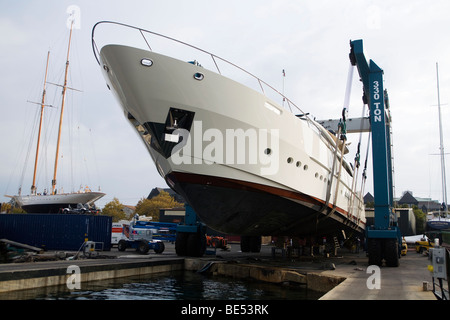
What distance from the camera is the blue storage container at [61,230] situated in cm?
1639

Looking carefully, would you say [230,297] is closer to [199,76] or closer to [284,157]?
[284,157]

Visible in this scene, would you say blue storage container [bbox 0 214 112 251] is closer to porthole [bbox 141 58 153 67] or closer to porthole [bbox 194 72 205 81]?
porthole [bbox 141 58 153 67]

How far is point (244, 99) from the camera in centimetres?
837

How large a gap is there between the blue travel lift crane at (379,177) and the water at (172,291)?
306 centimetres

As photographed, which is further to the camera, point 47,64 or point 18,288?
point 47,64

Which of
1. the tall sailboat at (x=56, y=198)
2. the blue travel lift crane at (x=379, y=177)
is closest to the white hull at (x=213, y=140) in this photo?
the blue travel lift crane at (x=379, y=177)

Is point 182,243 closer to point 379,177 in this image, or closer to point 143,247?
point 143,247

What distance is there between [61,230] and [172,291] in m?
10.6

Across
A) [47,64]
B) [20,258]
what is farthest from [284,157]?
[47,64]

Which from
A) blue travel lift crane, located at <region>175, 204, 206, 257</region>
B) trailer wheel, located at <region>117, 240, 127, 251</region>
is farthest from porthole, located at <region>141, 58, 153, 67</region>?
trailer wheel, located at <region>117, 240, 127, 251</region>

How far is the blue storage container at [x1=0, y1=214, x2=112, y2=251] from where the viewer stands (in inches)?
645

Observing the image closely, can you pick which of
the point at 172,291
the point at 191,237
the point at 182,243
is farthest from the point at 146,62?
the point at 182,243

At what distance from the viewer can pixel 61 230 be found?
16.5 metres
